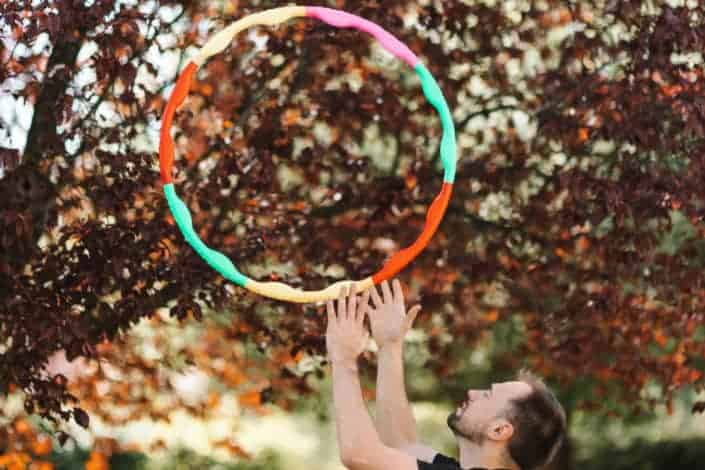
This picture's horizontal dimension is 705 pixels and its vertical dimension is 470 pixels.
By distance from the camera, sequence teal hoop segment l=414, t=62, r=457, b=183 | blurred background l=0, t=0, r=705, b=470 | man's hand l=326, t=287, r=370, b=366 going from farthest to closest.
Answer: blurred background l=0, t=0, r=705, b=470 < teal hoop segment l=414, t=62, r=457, b=183 < man's hand l=326, t=287, r=370, b=366

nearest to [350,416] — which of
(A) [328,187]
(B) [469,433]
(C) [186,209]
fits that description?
(B) [469,433]

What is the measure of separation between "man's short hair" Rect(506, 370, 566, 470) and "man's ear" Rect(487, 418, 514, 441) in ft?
0.05

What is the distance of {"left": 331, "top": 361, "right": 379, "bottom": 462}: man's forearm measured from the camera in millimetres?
4188

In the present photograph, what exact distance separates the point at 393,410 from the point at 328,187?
195 inches

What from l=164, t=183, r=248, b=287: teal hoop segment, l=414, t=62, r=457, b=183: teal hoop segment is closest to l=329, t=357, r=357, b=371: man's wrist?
l=164, t=183, r=248, b=287: teal hoop segment

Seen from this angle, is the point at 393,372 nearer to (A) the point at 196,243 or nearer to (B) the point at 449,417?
(B) the point at 449,417

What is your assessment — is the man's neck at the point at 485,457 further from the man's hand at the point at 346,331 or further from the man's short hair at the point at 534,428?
the man's hand at the point at 346,331

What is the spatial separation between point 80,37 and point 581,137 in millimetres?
3813

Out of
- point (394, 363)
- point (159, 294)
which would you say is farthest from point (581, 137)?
point (394, 363)

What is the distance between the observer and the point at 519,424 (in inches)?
173

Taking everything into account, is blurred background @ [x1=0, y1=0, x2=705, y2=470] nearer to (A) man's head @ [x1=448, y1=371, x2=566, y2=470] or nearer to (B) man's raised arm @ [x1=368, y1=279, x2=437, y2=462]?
(B) man's raised arm @ [x1=368, y1=279, x2=437, y2=462]

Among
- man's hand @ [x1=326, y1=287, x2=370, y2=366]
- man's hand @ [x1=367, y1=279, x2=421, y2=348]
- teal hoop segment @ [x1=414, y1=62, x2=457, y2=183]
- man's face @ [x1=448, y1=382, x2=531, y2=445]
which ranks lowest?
man's face @ [x1=448, y1=382, x2=531, y2=445]

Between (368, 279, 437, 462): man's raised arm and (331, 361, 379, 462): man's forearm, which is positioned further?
(368, 279, 437, 462): man's raised arm

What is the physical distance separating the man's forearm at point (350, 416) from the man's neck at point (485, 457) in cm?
35
